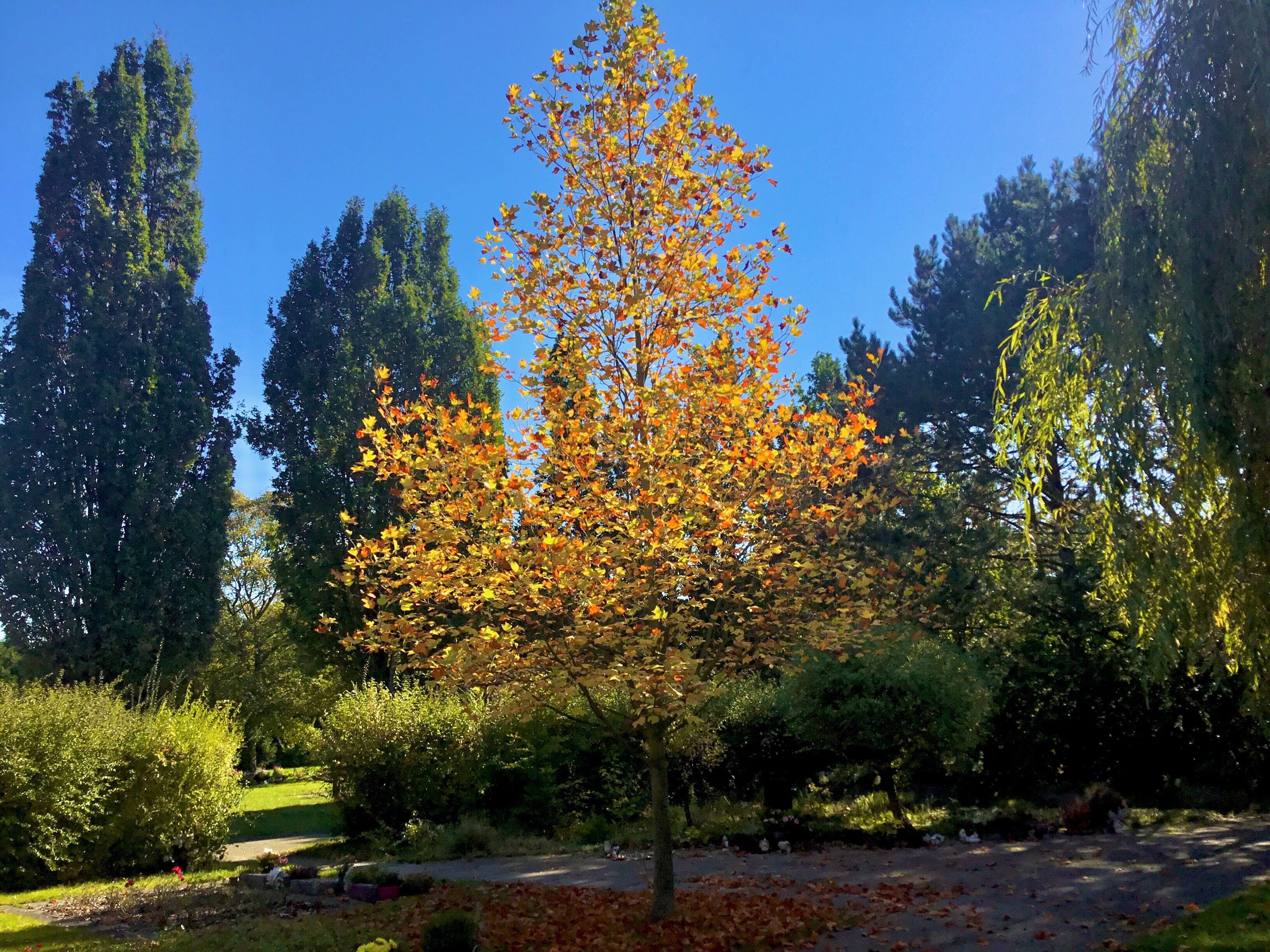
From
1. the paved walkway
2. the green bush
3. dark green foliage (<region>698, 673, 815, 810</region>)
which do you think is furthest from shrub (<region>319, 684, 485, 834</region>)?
dark green foliage (<region>698, 673, 815, 810</region>)

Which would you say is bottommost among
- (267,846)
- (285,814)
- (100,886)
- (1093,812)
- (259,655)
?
(285,814)

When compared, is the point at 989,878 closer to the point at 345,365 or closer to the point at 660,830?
the point at 660,830

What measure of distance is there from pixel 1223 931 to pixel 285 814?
1906cm

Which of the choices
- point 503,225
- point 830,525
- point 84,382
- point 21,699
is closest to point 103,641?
point 84,382

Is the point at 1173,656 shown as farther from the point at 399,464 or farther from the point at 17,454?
the point at 17,454

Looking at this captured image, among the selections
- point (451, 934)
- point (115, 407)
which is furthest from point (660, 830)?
point (115, 407)

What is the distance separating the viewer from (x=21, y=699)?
33.7ft

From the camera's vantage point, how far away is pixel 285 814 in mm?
19062

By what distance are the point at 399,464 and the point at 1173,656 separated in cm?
615

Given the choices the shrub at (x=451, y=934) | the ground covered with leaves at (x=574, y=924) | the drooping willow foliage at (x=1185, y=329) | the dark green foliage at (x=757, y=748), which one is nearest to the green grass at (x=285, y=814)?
the ground covered with leaves at (x=574, y=924)

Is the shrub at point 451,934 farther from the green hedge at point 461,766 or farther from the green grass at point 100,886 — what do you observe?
the green hedge at point 461,766

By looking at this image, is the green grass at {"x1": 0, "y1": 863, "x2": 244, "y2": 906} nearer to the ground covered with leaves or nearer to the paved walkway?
the paved walkway

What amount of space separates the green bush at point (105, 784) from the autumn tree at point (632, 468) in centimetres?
596

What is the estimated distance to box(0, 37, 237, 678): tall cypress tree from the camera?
674 inches
